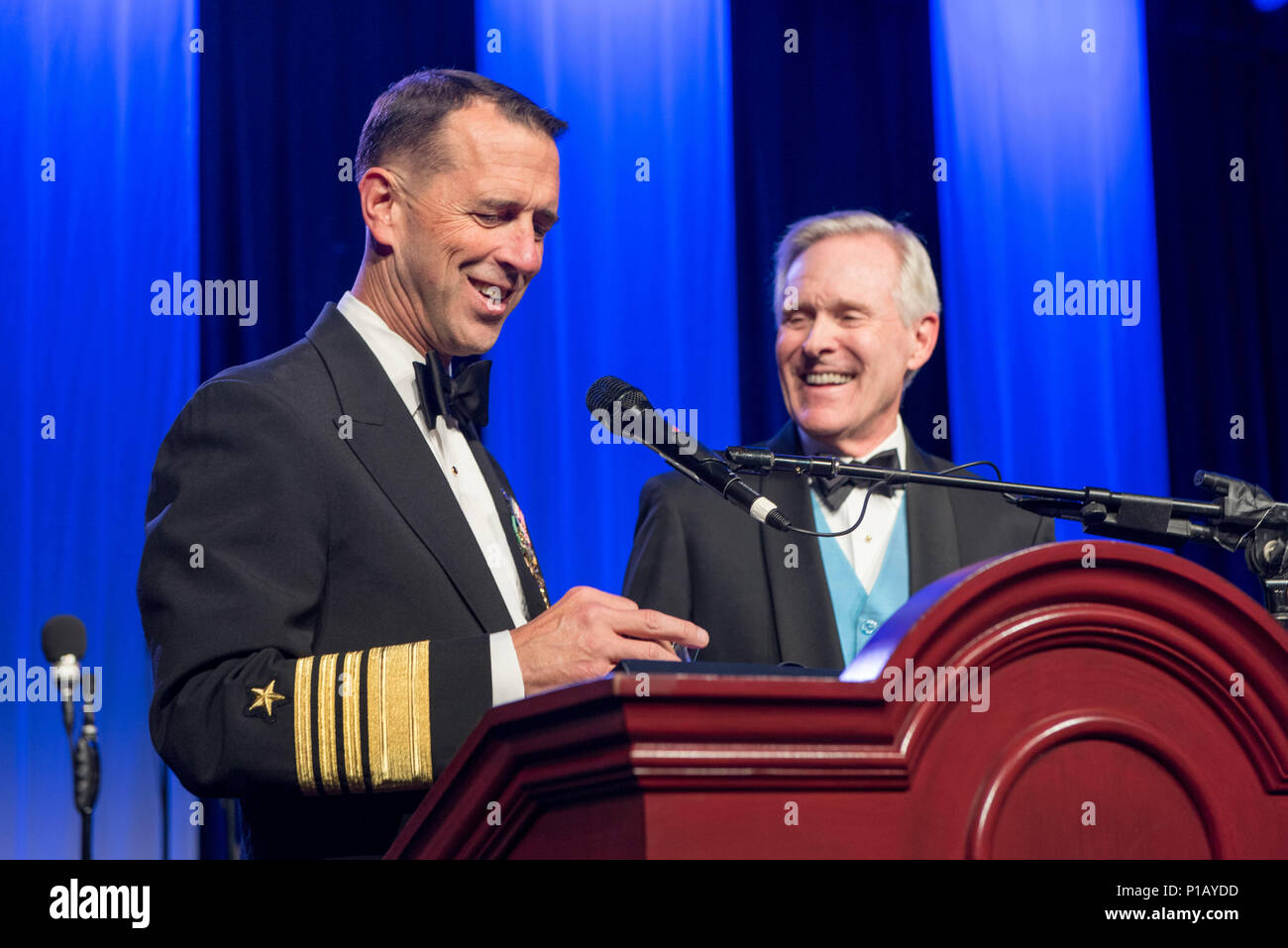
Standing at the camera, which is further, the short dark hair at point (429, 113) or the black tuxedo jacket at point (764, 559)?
the black tuxedo jacket at point (764, 559)

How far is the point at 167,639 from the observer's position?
4.49ft

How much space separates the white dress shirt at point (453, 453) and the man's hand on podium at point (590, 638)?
1.07ft

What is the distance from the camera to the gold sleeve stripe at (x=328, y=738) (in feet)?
4.25

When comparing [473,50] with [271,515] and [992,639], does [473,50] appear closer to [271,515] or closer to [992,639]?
[271,515]

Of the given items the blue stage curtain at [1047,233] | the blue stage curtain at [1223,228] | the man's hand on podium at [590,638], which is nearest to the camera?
the man's hand on podium at [590,638]

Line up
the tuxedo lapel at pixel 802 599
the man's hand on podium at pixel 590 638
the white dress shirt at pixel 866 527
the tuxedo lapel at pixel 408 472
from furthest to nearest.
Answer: the white dress shirt at pixel 866 527, the tuxedo lapel at pixel 802 599, the tuxedo lapel at pixel 408 472, the man's hand on podium at pixel 590 638

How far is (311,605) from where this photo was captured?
56.4 inches

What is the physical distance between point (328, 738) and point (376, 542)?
27cm

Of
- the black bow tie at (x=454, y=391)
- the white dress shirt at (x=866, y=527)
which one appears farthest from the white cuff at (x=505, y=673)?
the white dress shirt at (x=866, y=527)

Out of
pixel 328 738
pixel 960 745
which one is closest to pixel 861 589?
pixel 328 738

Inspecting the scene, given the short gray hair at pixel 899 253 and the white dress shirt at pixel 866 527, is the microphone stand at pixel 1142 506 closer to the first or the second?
the white dress shirt at pixel 866 527

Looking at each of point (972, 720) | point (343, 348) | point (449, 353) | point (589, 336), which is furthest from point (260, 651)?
point (589, 336)

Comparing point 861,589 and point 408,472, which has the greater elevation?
point 408,472

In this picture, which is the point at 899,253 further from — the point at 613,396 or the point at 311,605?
the point at 311,605
